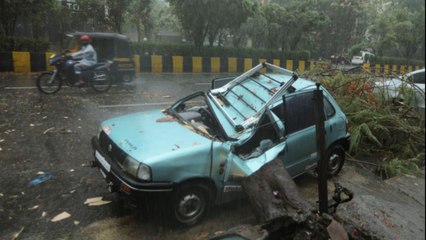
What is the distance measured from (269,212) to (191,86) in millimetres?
9296

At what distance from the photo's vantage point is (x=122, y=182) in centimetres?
345

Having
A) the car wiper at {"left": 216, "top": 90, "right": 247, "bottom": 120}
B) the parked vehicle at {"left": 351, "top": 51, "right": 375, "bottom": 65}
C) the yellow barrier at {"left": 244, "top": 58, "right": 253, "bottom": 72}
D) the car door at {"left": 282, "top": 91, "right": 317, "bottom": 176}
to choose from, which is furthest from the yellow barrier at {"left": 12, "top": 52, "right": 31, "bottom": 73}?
the car door at {"left": 282, "top": 91, "right": 317, "bottom": 176}

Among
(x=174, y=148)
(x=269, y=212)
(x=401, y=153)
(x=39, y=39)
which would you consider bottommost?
(x=401, y=153)

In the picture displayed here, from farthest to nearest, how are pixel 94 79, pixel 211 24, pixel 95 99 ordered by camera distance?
pixel 211 24, pixel 94 79, pixel 95 99

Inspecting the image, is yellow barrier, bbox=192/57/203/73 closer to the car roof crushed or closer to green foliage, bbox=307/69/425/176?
green foliage, bbox=307/69/425/176

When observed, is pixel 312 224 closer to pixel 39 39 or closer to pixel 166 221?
pixel 166 221

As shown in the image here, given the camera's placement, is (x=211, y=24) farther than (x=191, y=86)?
Yes

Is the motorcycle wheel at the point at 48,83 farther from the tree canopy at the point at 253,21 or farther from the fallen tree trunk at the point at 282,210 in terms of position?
the fallen tree trunk at the point at 282,210

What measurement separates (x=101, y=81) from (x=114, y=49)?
151 centimetres

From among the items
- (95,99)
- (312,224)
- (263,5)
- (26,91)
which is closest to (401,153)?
(312,224)

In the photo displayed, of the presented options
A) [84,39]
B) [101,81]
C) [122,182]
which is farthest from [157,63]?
[122,182]

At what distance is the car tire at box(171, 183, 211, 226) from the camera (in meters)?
3.47

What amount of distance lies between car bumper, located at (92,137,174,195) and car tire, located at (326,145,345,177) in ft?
8.82

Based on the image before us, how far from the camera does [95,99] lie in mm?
9125
